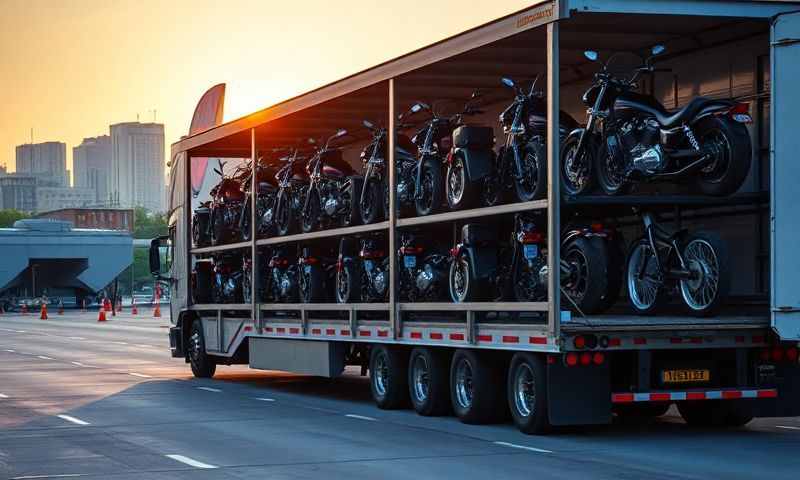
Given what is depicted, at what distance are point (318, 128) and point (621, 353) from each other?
365 inches

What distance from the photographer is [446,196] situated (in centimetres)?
1642

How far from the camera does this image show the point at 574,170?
47.3 feet

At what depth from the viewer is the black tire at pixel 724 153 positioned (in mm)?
13398

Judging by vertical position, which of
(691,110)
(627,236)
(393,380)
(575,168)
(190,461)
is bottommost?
(190,461)

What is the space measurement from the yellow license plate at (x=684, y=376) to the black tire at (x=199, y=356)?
468 inches

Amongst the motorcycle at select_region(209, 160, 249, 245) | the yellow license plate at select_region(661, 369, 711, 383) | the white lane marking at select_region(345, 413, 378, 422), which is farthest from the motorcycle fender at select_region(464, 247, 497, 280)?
the motorcycle at select_region(209, 160, 249, 245)

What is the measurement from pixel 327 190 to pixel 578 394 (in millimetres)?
7606

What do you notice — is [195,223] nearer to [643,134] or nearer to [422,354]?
[422,354]

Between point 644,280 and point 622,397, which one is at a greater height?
point 644,280

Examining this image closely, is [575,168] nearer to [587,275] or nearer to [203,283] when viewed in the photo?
[587,275]

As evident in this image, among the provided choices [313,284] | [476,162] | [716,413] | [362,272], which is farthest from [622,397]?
[313,284]

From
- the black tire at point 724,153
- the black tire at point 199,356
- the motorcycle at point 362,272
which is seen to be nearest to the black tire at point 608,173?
the black tire at point 724,153

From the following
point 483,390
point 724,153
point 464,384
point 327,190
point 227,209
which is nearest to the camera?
point 724,153

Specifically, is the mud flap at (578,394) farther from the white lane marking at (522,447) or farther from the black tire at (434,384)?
the black tire at (434,384)
